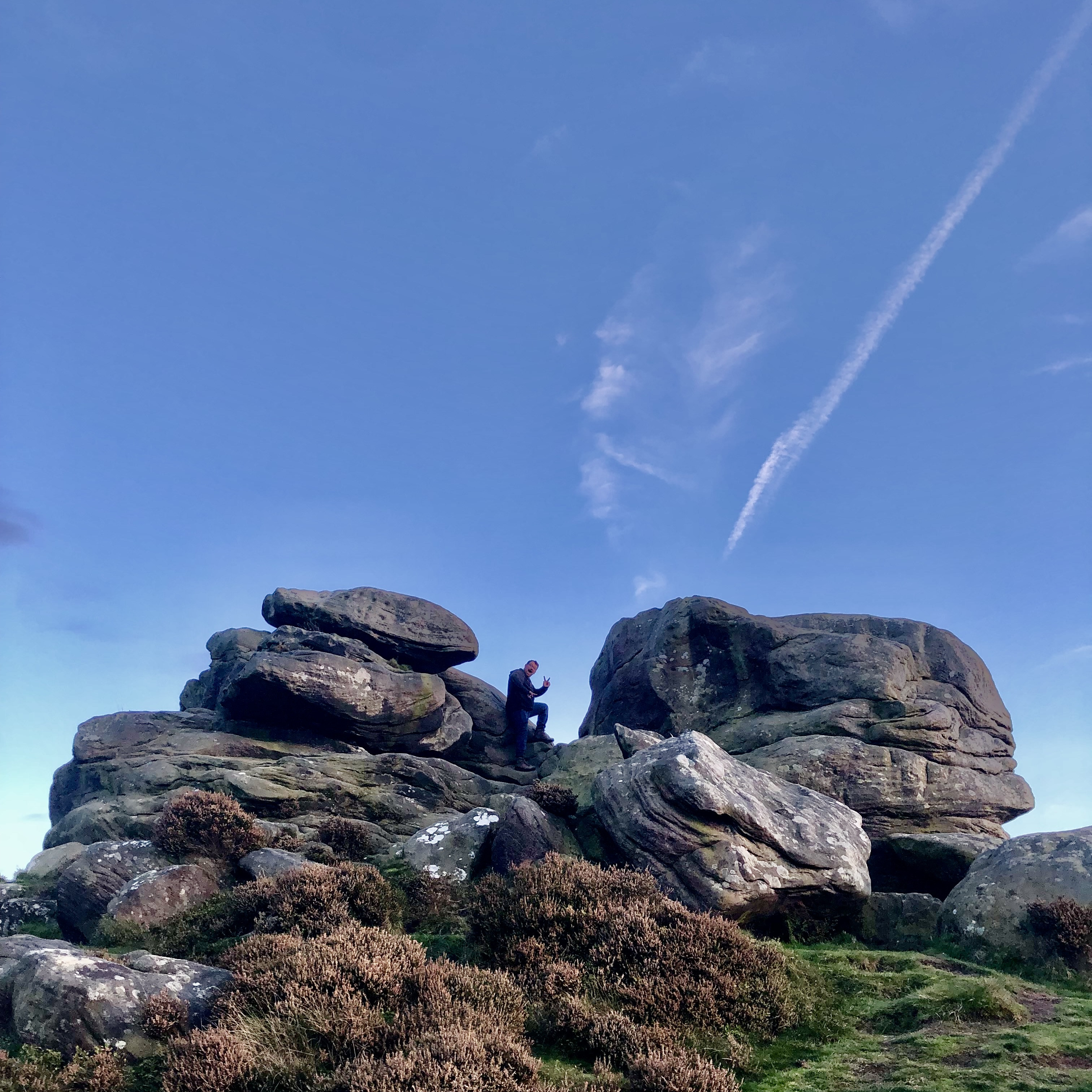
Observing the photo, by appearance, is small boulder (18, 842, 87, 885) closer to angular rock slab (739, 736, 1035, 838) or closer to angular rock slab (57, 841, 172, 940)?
angular rock slab (57, 841, 172, 940)

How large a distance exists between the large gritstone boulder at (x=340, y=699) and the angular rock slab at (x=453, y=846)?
12.6m

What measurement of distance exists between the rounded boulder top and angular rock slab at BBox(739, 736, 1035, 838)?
16331mm

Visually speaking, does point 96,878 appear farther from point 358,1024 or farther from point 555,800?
point 358,1024

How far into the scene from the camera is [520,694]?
36719mm

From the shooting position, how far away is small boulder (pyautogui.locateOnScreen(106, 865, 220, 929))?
15.4 meters

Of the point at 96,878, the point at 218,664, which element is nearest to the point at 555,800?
the point at 96,878

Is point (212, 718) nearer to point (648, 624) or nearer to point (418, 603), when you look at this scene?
point (418, 603)

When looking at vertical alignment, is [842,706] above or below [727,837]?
above

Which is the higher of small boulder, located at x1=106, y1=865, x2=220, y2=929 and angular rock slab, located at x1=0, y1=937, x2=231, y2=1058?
small boulder, located at x1=106, y1=865, x2=220, y2=929

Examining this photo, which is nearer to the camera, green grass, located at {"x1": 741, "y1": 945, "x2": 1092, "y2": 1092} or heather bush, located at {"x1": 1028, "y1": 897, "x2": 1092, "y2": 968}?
green grass, located at {"x1": 741, "y1": 945, "x2": 1092, "y2": 1092}

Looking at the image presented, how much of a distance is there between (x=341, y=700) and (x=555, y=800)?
531 inches

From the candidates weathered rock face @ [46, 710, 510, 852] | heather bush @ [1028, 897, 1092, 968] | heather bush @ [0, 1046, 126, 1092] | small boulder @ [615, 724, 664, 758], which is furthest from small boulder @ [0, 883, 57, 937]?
heather bush @ [1028, 897, 1092, 968]

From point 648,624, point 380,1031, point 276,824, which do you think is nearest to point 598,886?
point 380,1031

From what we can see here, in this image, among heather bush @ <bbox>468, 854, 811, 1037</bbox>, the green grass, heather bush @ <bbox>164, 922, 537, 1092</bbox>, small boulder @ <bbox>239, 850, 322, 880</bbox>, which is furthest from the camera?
small boulder @ <bbox>239, 850, 322, 880</bbox>
